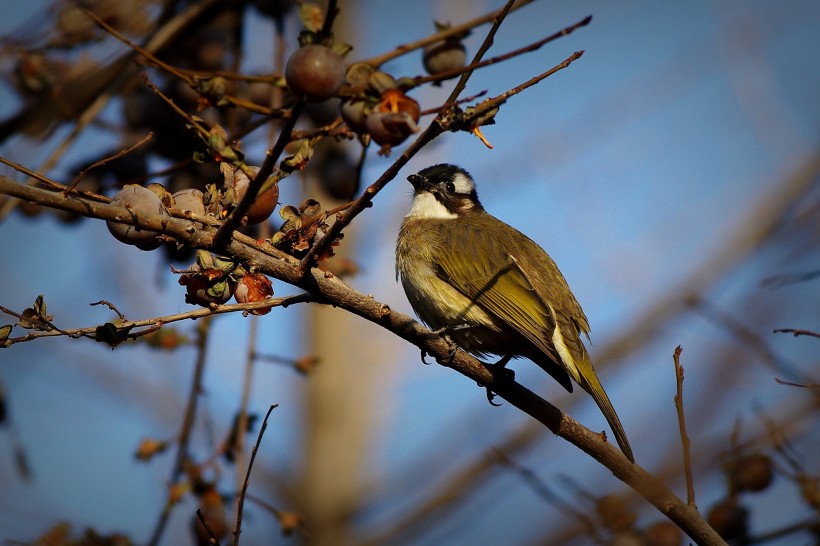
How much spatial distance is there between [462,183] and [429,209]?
393 mm

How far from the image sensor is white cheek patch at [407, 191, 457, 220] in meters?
5.18

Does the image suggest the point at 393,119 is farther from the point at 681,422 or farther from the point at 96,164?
the point at 681,422

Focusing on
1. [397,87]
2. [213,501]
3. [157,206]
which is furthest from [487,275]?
[157,206]

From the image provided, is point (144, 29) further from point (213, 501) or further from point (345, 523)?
point (345, 523)

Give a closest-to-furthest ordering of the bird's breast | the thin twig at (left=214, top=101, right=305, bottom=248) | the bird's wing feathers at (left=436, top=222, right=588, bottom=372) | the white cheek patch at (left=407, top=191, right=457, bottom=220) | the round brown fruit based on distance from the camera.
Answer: the thin twig at (left=214, top=101, right=305, bottom=248), the round brown fruit, the bird's wing feathers at (left=436, top=222, right=588, bottom=372), the bird's breast, the white cheek patch at (left=407, top=191, right=457, bottom=220)

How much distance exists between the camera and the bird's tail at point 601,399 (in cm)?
347

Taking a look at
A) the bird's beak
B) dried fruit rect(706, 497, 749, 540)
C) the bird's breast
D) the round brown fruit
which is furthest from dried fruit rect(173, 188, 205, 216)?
the bird's beak

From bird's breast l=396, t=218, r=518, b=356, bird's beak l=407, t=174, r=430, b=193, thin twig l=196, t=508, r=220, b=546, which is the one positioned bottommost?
thin twig l=196, t=508, r=220, b=546

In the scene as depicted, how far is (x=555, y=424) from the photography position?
10.0 ft

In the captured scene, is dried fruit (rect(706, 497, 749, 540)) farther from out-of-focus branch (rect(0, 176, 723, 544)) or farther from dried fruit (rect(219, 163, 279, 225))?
dried fruit (rect(219, 163, 279, 225))

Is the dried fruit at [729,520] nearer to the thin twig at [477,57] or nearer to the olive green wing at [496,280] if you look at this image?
the olive green wing at [496,280]

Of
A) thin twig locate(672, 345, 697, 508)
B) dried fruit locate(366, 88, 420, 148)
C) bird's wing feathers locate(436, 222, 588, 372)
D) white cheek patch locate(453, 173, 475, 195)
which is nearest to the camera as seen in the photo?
dried fruit locate(366, 88, 420, 148)

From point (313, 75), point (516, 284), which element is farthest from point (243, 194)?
point (516, 284)

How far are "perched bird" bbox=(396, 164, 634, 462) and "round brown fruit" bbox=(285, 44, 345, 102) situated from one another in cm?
199
